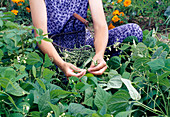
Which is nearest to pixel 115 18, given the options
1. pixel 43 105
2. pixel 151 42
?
pixel 151 42

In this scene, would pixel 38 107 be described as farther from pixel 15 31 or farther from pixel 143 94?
pixel 143 94

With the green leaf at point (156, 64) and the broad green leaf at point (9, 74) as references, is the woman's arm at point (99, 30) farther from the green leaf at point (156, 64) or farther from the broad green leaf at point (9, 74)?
the broad green leaf at point (9, 74)

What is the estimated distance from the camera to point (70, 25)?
1.78m

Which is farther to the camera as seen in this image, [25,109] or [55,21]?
[55,21]

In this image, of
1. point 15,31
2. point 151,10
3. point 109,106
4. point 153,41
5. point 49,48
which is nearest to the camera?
point 109,106

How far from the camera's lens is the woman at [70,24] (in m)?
1.24

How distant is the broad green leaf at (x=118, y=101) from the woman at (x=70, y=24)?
0.95 feet

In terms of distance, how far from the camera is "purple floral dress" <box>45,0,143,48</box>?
172 centimetres

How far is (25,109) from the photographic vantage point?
0.71 m

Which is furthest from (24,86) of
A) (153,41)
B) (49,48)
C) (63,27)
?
(63,27)

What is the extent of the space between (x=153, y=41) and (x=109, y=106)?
2.32 feet

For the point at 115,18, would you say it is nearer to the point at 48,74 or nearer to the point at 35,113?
the point at 48,74

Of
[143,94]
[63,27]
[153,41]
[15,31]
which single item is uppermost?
[15,31]

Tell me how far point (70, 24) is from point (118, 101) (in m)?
1.05
